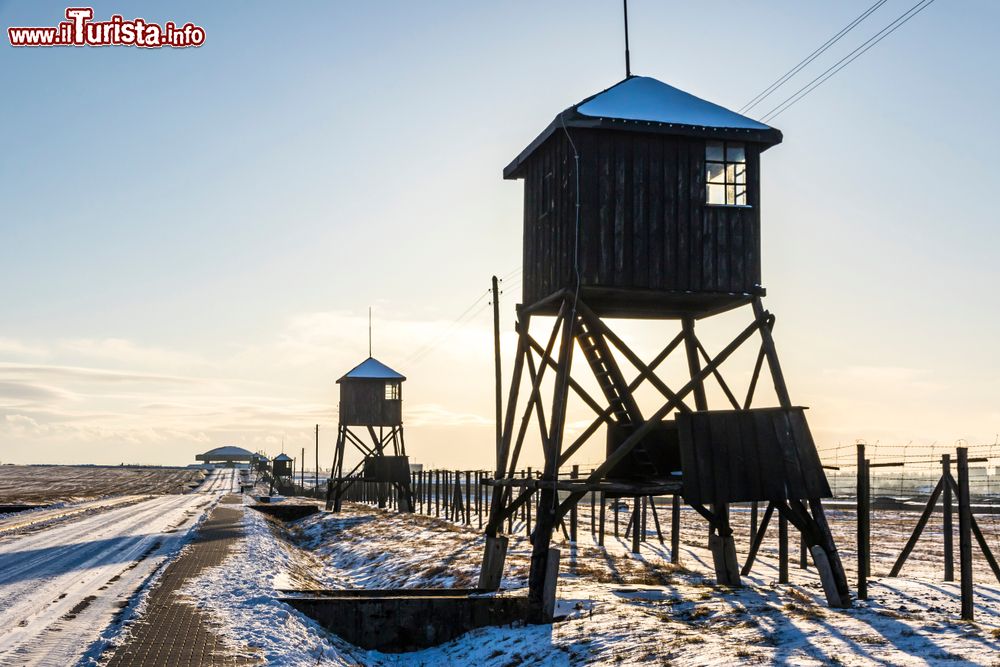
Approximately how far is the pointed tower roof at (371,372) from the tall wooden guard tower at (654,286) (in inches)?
1160

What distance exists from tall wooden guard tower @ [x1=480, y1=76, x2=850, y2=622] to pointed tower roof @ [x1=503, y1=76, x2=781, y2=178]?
4 centimetres

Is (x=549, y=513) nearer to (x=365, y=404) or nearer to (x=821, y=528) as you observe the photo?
(x=821, y=528)

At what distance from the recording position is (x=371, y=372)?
47281 mm

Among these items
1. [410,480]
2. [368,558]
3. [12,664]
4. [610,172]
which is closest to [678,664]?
[12,664]

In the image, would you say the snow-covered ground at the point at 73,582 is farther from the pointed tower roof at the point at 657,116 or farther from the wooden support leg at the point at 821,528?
the pointed tower roof at the point at 657,116

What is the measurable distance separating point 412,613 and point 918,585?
915 cm

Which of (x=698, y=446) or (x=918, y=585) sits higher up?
(x=698, y=446)

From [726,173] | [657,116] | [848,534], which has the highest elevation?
[657,116]

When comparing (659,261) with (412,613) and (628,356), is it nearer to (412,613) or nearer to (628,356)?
(628,356)

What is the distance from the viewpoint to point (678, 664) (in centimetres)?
1048

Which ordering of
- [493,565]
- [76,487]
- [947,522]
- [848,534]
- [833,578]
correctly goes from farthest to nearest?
1. [76,487]
2. [848,534]
3. [947,522]
4. [493,565]
5. [833,578]

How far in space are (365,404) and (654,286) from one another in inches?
1267

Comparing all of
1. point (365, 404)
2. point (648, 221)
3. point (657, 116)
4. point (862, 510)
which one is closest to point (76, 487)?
point (365, 404)

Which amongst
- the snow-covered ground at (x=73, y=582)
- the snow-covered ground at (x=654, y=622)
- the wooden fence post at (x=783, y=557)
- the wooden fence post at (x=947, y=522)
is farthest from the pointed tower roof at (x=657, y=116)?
the snow-covered ground at (x=73, y=582)
